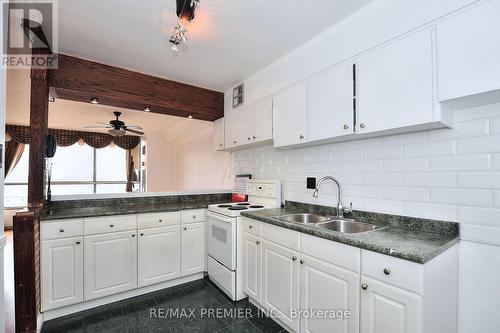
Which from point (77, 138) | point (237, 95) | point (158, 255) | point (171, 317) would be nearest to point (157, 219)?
point (158, 255)

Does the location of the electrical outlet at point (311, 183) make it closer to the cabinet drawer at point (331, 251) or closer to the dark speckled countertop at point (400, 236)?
the dark speckled countertop at point (400, 236)

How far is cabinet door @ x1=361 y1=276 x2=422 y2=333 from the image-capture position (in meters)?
1.10

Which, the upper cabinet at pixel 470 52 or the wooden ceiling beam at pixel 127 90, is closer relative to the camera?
the upper cabinet at pixel 470 52

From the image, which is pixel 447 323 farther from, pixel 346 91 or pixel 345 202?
pixel 346 91

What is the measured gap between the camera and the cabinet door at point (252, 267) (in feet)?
6.90

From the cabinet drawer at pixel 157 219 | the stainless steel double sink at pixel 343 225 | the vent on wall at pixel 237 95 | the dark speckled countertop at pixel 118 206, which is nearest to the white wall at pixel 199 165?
the dark speckled countertop at pixel 118 206

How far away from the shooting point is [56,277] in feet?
6.55

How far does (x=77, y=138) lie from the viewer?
238 inches

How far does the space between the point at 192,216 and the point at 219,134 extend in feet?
4.29

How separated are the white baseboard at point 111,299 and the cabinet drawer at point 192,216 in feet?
2.08

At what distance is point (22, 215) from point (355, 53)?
2668mm

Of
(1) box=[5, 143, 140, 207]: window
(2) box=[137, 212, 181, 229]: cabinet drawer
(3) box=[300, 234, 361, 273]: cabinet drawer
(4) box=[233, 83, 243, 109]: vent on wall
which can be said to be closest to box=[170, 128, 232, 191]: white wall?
(4) box=[233, 83, 243, 109]: vent on wall

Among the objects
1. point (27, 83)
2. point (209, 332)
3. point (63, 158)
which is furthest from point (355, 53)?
point (63, 158)

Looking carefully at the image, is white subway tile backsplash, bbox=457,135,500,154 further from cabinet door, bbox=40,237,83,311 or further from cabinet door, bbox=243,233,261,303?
cabinet door, bbox=40,237,83,311
